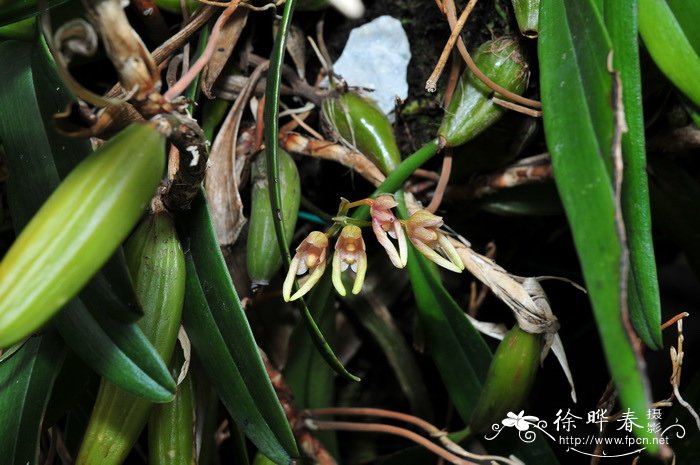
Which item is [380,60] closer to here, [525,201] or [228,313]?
[525,201]

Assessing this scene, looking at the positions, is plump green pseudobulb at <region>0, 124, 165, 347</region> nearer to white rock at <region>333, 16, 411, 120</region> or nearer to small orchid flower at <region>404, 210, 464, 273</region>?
small orchid flower at <region>404, 210, 464, 273</region>

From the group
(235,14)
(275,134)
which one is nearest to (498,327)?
(275,134)

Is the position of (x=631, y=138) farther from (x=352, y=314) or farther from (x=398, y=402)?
(x=398, y=402)

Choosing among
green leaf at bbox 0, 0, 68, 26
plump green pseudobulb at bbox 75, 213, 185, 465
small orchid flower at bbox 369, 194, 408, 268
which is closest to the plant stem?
small orchid flower at bbox 369, 194, 408, 268


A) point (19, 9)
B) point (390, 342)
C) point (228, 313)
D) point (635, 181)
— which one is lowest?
point (390, 342)

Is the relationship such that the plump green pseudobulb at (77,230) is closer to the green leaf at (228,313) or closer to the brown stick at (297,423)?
the green leaf at (228,313)

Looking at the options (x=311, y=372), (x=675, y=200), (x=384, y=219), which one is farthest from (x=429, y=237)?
(x=675, y=200)

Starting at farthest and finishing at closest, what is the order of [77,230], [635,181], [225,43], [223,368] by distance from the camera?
[225,43]
[223,368]
[635,181]
[77,230]

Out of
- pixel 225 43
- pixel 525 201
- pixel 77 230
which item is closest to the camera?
pixel 77 230
